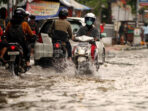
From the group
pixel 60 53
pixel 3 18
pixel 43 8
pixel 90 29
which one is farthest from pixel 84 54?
pixel 43 8

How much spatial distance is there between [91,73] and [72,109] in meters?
6.21

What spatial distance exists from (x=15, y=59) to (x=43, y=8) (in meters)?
9.99

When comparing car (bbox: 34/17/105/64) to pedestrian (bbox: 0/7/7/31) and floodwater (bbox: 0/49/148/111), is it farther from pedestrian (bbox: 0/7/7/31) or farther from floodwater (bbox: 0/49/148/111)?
floodwater (bbox: 0/49/148/111)

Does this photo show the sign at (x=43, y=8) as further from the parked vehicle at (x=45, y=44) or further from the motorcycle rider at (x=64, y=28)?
the motorcycle rider at (x=64, y=28)

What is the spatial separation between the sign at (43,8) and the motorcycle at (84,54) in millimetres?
8701

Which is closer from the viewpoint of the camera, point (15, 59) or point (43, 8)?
point (15, 59)

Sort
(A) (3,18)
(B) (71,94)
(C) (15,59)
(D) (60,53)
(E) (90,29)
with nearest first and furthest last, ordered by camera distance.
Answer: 1. (B) (71,94)
2. (C) (15,59)
3. (D) (60,53)
4. (E) (90,29)
5. (A) (3,18)

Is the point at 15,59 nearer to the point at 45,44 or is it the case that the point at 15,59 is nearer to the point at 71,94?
the point at 45,44

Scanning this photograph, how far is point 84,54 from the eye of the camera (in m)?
12.6

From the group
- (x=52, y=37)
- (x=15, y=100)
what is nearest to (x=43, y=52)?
(x=52, y=37)

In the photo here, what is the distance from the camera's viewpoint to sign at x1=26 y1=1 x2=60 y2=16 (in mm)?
21438

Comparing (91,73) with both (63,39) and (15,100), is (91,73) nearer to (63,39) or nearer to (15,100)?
(63,39)

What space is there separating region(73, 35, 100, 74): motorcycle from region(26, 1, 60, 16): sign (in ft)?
28.5

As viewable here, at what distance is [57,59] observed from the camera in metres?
13.8
